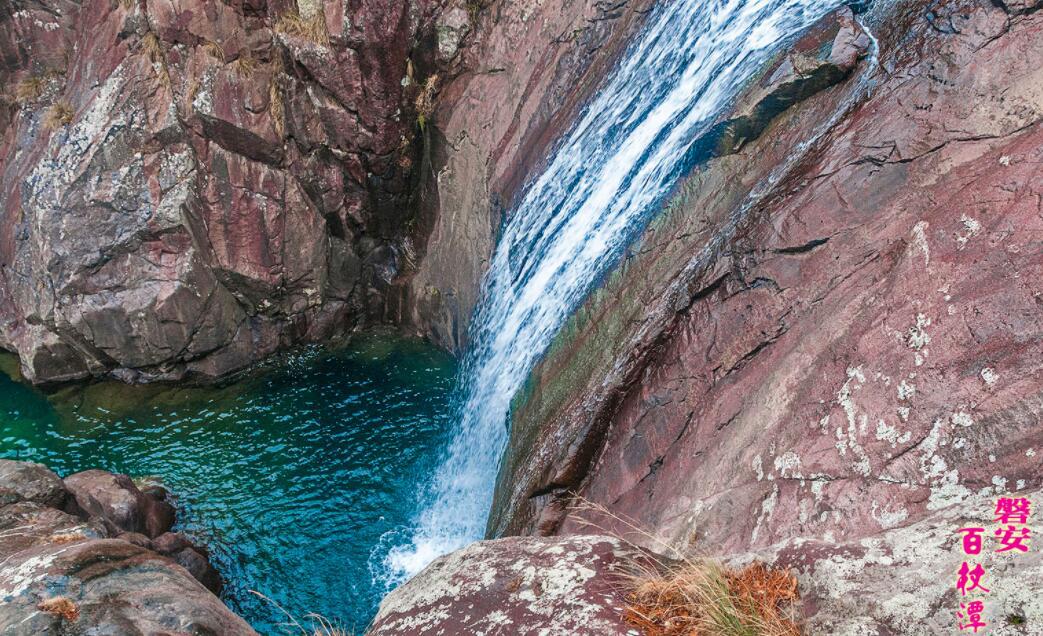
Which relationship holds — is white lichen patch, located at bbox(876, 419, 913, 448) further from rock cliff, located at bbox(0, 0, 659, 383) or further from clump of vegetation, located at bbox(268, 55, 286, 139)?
clump of vegetation, located at bbox(268, 55, 286, 139)

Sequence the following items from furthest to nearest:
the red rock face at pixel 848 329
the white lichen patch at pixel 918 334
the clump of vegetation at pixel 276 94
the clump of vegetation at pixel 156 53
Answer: the clump of vegetation at pixel 276 94
the clump of vegetation at pixel 156 53
the white lichen patch at pixel 918 334
the red rock face at pixel 848 329

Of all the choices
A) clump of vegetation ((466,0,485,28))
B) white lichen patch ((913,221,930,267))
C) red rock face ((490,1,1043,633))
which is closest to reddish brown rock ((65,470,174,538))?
red rock face ((490,1,1043,633))

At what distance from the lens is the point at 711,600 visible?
3.36m

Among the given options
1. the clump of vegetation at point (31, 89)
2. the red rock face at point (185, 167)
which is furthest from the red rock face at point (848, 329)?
the clump of vegetation at point (31, 89)

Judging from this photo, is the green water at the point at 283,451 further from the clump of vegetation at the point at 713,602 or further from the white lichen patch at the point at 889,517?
the white lichen patch at the point at 889,517

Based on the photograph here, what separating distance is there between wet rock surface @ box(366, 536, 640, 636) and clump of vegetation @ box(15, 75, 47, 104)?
12.2 m

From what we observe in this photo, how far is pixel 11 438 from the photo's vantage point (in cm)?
1112

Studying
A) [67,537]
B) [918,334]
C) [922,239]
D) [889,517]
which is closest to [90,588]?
[67,537]

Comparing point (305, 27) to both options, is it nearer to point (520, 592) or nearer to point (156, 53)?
point (156, 53)

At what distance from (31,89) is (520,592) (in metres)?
13.0

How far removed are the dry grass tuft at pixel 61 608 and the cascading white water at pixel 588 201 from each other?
14.4 ft

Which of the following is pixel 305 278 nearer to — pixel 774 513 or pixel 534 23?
pixel 534 23

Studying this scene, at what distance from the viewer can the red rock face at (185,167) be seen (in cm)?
1117

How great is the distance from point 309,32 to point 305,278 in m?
3.95
